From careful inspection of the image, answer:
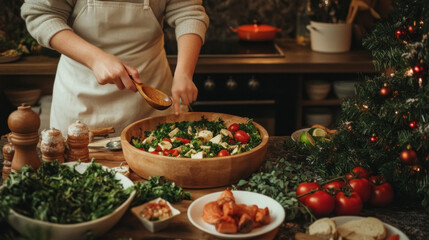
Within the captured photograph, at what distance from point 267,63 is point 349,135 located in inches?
60.6

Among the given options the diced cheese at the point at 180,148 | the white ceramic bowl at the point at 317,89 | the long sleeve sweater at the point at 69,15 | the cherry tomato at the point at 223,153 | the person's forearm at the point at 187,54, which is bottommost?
the white ceramic bowl at the point at 317,89

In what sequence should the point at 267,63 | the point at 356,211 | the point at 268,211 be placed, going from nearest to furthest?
the point at 268,211
the point at 356,211
the point at 267,63

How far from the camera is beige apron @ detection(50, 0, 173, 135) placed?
2047 mm

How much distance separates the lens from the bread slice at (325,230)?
120 cm

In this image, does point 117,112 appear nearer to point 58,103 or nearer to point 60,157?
point 58,103

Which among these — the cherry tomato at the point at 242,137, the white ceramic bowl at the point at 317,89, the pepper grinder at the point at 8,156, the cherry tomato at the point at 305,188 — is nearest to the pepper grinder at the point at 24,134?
the pepper grinder at the point at 8,156

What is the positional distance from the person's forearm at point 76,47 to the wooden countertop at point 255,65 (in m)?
1.29

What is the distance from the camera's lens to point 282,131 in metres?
3.36

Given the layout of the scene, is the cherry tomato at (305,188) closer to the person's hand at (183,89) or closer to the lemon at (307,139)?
the lemon at (307,139)

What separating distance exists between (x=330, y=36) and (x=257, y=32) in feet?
1.74

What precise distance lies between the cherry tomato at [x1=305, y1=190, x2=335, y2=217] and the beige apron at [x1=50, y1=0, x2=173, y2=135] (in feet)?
3.33

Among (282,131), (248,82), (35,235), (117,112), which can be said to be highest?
(35,235)

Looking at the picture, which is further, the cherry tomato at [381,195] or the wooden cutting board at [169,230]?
the cherry tomato at [381,195]

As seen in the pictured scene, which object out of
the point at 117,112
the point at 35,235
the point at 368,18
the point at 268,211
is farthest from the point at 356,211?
the point at 368,18
